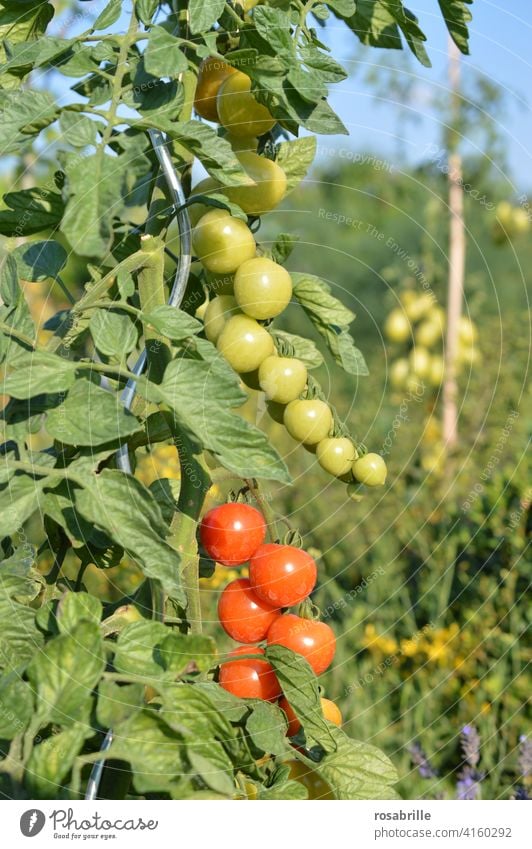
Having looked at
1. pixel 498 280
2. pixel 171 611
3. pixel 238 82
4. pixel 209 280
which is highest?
pixel 238 82

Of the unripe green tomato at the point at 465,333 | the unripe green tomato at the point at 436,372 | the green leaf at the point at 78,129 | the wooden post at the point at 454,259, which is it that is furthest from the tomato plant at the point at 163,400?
the unripe green tomato at the point at 436,372

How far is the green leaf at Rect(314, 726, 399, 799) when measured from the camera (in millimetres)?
905

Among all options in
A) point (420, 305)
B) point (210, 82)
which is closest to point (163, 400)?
point (210, 82)

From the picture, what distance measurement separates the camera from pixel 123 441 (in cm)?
80

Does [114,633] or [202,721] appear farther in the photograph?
[114,633]

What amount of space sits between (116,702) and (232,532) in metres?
0.25

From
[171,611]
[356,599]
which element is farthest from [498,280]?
[171,611]

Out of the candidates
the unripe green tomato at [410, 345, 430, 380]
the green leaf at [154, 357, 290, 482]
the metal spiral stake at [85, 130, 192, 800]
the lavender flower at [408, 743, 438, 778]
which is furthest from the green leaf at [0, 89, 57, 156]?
the unripe green tomato at [410, 345, 430, 380]

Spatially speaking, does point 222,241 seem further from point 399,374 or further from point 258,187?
point 399,374

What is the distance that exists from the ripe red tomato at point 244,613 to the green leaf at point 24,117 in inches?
19.6

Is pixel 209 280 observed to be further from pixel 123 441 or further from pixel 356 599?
pixel 356 599

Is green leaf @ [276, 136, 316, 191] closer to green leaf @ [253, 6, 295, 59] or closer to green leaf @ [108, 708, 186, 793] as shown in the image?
green leaf @ [253, 6, 295, 59]

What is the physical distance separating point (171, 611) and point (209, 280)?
429 mm

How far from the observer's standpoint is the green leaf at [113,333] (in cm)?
74
